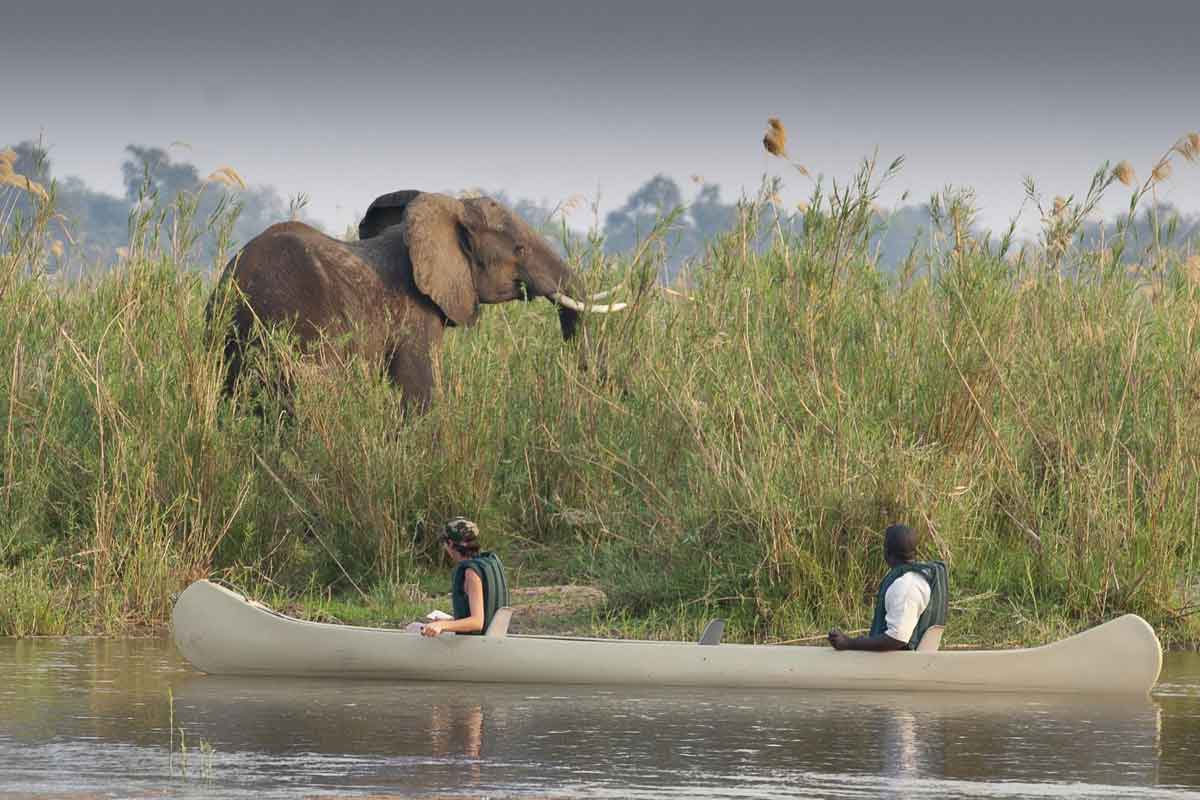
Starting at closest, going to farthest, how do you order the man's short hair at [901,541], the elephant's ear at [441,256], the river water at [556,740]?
the river water at [556,740]
the man's short hair at [901,541]
the elephant's ear at [441,256]

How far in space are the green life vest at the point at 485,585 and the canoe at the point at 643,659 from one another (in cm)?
14

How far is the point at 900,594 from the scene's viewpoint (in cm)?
1092

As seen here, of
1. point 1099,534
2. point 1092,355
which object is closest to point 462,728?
point 1099,534

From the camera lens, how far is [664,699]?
10.8 m

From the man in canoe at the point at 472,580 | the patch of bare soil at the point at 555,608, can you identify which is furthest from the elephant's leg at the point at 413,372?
the man in canoe at the point at 472,580

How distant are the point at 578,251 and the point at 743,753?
10172 millimetres

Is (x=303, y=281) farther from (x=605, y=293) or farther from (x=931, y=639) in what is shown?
(x=931, y=639)

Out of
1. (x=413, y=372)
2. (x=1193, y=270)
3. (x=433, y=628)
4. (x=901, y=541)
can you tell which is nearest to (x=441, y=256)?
(x=413, y=372)

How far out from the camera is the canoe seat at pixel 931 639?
1105 cm

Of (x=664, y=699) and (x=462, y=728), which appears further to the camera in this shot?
(x=664, y=699)

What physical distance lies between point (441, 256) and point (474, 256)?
516 millimetres

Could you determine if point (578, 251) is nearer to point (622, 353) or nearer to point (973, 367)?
point (622, 353)

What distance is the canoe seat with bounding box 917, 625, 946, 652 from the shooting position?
36.3 feet

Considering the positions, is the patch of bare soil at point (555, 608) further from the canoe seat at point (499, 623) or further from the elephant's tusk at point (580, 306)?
the elephant's tusk at point (580, 306)
